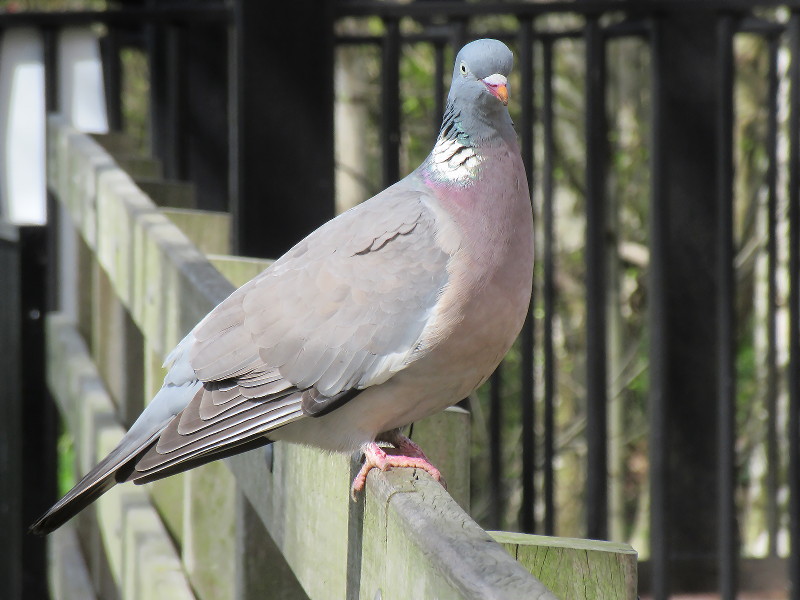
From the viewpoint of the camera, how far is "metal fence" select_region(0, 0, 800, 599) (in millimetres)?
3438

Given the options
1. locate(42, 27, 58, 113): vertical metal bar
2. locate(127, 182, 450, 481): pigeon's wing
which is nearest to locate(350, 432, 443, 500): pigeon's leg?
locate(127, 182, 450, 481): pigeon's wing

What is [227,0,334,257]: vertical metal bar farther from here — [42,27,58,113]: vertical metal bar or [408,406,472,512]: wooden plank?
[408,406,472,512]: wooden plank

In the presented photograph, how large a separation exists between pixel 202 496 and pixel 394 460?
2.76ft

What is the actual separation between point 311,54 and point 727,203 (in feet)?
4.29

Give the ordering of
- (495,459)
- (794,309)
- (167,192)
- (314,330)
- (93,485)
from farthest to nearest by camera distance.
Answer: (167,192), (495,459), (794,309), (314,330), (93,485)

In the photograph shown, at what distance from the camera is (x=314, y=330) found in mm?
2127

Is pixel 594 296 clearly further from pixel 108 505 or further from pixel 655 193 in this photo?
pixel 108 505

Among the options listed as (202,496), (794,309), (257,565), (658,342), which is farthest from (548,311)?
(257,565)

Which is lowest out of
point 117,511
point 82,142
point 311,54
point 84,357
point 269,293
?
point 117,511

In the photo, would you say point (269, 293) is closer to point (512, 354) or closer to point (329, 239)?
point (329, 239)

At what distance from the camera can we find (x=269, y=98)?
356 centimetres

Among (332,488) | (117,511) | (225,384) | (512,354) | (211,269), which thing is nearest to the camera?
(332,488)

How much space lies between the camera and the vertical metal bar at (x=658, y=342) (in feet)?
11.1

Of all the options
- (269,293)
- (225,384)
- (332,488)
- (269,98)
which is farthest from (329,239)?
(269,98)
